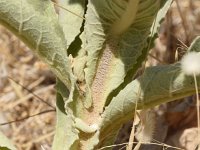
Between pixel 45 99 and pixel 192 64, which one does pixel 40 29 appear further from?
pixel 45 99

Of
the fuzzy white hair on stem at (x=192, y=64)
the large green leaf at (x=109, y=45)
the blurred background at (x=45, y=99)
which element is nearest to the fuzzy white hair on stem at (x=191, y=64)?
the fuzzy white hair on stem at (x=192, y=64)

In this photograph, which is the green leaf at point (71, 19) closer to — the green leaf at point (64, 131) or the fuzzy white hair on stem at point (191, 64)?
the green leaf at point (64, 131)

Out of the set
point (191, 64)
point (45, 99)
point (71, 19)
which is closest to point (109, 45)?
point (71, 19)

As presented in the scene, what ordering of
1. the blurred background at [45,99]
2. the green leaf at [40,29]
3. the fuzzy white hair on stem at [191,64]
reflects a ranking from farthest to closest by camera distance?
the blurred background at [45,99] → the green leaf at [40,29] → the fuzzy white hair on stem at [191,64]

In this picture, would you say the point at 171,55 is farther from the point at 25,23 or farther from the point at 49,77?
the point at 25,23

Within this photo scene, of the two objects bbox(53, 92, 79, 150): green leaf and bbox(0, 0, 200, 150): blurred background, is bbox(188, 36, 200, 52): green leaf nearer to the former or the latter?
bbox(53, 92, 79, 150): green leaf

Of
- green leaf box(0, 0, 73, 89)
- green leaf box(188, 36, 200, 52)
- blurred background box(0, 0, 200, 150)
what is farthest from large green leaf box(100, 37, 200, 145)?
blurred background box(0, 0, 200, 150)

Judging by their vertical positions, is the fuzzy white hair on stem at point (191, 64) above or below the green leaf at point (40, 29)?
below
